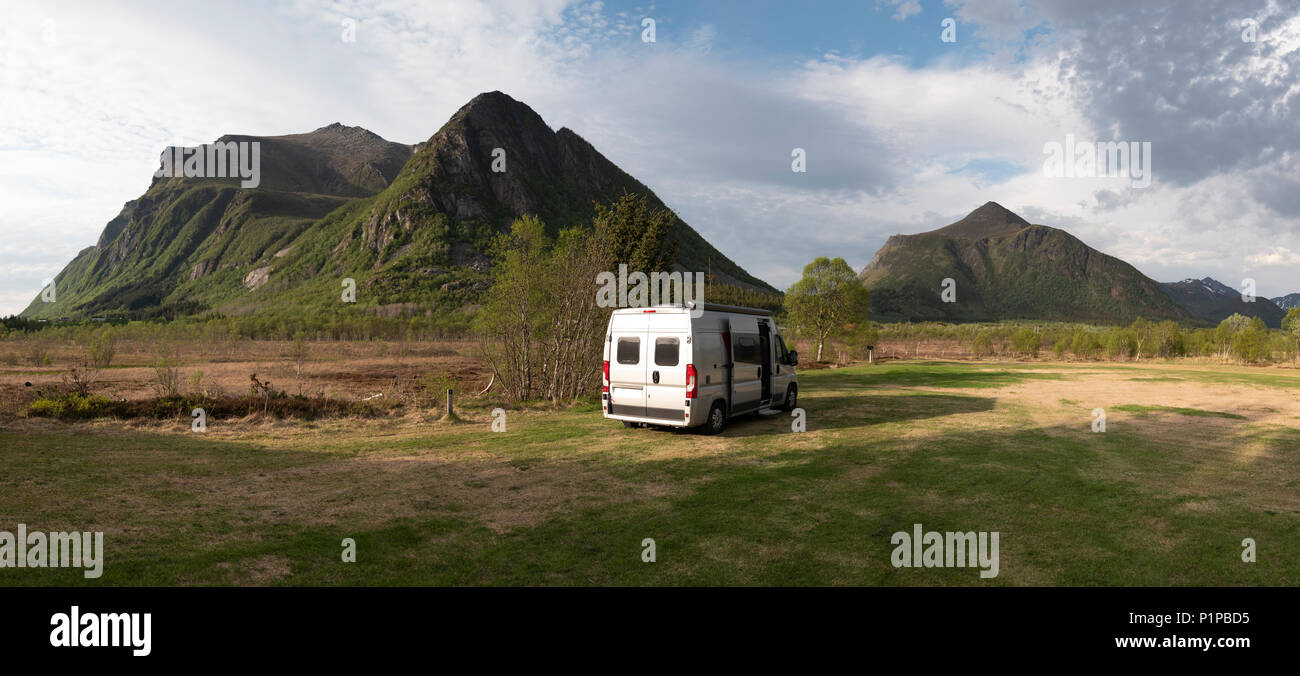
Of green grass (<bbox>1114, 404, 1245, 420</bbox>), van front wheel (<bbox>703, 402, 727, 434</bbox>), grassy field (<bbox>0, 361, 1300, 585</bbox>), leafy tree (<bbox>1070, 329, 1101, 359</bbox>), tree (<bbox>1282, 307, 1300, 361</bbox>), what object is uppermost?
tree (<bbox>1282, 307, 1300, 361</bbox>)

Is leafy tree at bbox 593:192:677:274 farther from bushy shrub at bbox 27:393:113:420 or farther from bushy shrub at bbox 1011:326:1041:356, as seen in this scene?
bushy shrub at bbox 1011:326:1041:356

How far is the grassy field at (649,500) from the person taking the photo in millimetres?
Answer: 5516

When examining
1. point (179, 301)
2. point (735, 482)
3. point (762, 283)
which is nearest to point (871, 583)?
point (735, 482)

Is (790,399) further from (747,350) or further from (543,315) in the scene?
(543,315)

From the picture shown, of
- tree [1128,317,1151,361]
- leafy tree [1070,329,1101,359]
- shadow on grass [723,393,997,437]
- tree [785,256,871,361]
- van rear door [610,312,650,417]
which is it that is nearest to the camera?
van rear door [610,312,650,417]

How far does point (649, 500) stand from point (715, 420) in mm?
5602

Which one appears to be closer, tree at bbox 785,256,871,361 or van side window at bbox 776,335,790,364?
van side window at bbox 776,335,790,364

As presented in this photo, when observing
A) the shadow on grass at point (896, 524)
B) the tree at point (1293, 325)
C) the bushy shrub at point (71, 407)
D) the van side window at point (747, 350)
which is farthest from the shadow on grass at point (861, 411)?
the tree at point (1293, 325)

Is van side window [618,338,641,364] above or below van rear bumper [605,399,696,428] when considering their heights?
above

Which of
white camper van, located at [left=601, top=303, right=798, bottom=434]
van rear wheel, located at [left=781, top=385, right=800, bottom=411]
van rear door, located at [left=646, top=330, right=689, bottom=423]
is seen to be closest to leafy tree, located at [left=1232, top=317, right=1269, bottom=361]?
van rear wheel, located at [left=781, top=385, right=800, bottom=411]

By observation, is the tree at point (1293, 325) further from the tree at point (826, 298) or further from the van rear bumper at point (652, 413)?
the van rear bumper at point (652, 413)

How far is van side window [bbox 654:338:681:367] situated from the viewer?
500 inches
